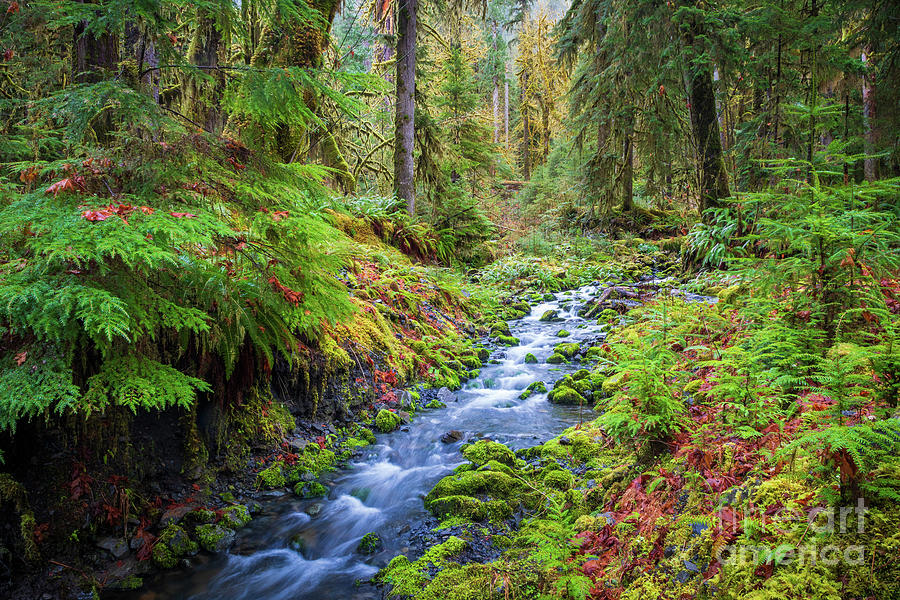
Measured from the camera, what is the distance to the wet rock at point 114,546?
337 centimetres

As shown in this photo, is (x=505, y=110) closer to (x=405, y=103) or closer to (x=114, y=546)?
(x=405, y=103)

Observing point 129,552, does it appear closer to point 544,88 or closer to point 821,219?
point 821,219

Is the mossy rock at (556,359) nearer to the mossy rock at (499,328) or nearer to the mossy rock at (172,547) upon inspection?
the mossy rock at (499,328)

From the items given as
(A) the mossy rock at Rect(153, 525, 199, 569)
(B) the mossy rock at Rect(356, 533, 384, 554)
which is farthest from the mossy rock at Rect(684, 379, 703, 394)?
(A) the mossy rock at Rect(153, 525, 199, 569)

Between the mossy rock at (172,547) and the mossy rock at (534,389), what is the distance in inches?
180

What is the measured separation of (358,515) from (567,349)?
4.98m

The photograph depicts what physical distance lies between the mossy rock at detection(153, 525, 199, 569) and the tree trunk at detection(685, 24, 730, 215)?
9.33 metres

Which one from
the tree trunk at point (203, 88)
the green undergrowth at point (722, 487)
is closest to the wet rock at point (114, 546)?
the green undergrowth at point (722, 487)

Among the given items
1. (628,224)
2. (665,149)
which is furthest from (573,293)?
(628,224)

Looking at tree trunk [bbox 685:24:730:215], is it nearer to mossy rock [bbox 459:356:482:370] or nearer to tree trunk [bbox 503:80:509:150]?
mossy rock [bbox 459:356:482:370]

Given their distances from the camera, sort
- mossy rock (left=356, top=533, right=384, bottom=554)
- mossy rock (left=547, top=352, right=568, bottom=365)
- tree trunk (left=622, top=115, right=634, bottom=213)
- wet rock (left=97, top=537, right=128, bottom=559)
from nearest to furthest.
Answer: wet rock (left=97, top=537, right=128, bottom=559) → mossy rock (left=356, top=533, right=384, bottom=554) → mossy rock (left=547, top=352, right=568, bottom=365) → tree trunk (left=622, top=115, right=634, bottom=213)

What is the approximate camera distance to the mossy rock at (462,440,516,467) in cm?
489

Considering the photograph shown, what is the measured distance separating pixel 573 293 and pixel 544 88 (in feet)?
78.8

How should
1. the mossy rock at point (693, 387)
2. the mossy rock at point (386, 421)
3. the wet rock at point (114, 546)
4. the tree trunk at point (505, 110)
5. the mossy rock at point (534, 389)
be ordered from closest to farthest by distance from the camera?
1. the wet rock at point (114, 546)
2. the mossy rock at point (693, 387)
3. the mossy rock at point (386, 421)
4. the mossy rock at point (534, 389)
5. the tree trunk at point (505, 110)
